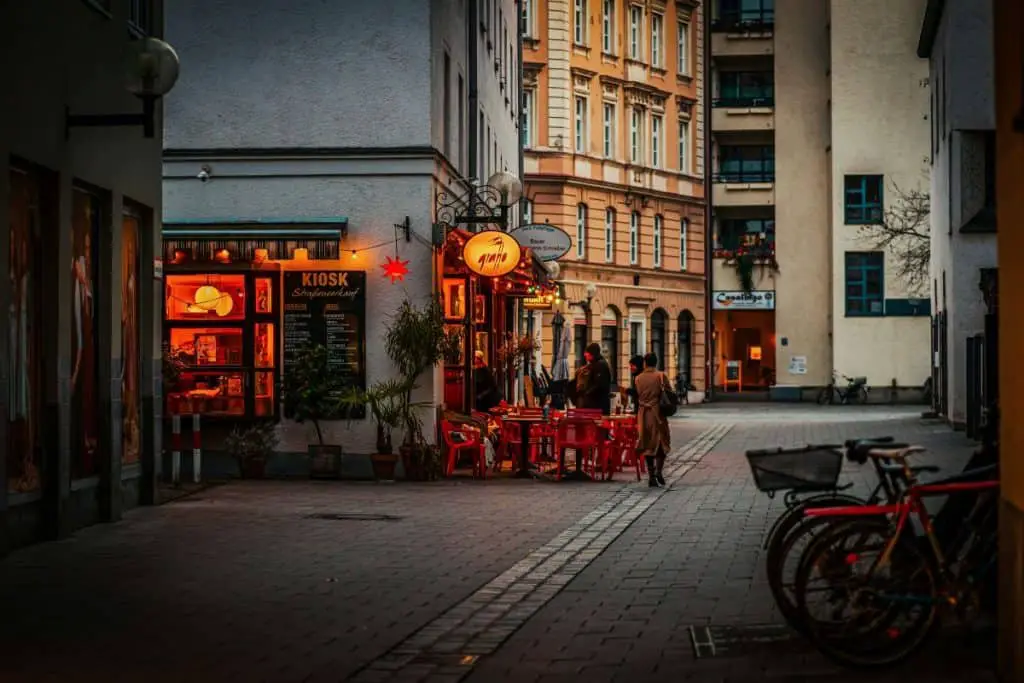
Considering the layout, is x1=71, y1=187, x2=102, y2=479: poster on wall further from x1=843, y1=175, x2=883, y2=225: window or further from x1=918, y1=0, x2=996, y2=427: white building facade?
x1=843, y1=175, x2=883, y2=225: window

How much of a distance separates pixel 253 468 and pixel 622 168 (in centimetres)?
3994

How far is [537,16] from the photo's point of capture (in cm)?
5866

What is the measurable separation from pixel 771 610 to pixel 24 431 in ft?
23.2

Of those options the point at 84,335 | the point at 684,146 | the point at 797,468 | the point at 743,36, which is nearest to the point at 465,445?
the point at 84,335

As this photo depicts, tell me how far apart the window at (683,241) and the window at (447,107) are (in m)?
38.7

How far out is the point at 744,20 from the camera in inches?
2744

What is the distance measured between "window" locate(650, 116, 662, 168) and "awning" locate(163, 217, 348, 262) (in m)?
41.3

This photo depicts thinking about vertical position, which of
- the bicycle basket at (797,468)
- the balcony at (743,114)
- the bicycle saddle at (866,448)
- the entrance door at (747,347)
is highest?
the balcony at (743,114)

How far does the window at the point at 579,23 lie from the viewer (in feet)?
196

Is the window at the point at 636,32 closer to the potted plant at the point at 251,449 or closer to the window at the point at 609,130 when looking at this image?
the window at the point at 609,130

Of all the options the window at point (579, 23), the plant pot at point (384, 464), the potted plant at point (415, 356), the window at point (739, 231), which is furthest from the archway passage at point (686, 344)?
the plant pot at point (384, 464)

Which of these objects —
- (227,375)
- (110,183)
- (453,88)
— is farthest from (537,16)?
(110,183)

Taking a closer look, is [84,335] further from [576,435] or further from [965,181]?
[965,181]

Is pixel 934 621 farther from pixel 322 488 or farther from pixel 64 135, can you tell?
pixel 322 488
